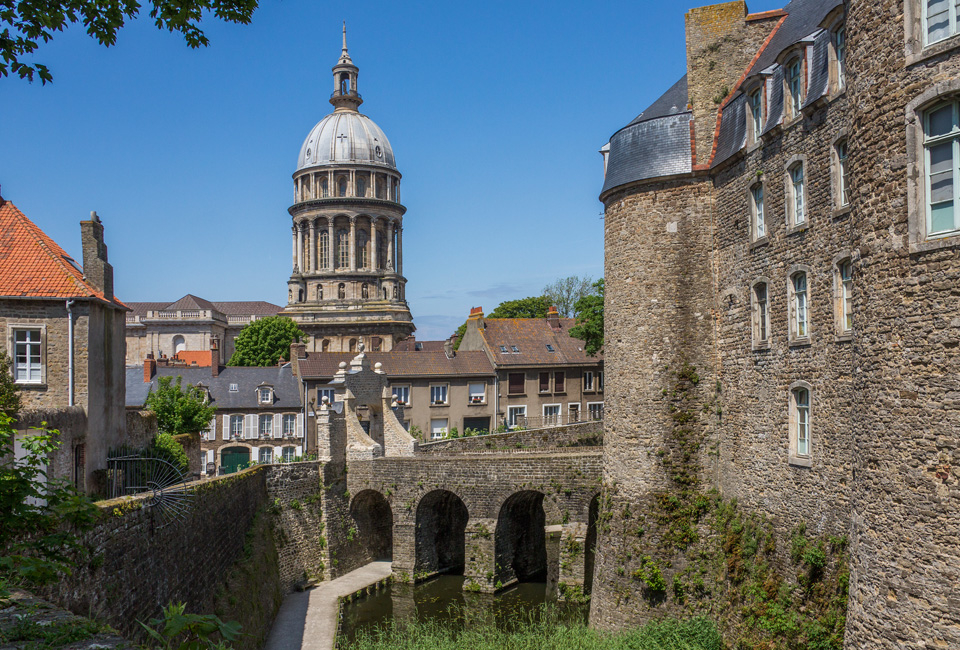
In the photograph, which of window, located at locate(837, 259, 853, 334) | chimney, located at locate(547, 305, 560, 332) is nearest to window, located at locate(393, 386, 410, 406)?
chimney, located at locate(547, 305, 560, 332)

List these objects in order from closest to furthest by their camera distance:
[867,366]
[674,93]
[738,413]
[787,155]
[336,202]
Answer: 1. [867,366]
2. [787,155]
3. [738,413]
4. [674,93]
5. [336,202]

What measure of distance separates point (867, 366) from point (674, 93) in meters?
11.8

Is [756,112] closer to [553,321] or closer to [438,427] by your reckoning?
[438,427]

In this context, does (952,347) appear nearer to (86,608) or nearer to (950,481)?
(950,481)

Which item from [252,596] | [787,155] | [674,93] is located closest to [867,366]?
[787,155]

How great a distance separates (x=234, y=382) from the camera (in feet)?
151

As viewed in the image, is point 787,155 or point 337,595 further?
point 337,595

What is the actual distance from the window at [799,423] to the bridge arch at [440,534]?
14496 millimetres

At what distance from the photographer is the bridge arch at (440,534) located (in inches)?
1091

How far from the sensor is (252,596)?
65.6 feet

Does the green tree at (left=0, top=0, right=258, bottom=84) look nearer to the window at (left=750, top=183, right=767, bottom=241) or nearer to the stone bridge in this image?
the window at (left=750, top=183, right=767, bottom=241)

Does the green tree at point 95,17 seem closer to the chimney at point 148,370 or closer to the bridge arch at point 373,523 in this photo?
the bridge arch at point 373,523

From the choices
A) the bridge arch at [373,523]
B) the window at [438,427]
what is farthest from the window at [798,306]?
the window at [438,427]

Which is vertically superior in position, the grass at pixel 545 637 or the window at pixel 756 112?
the window at pixel 756 112
